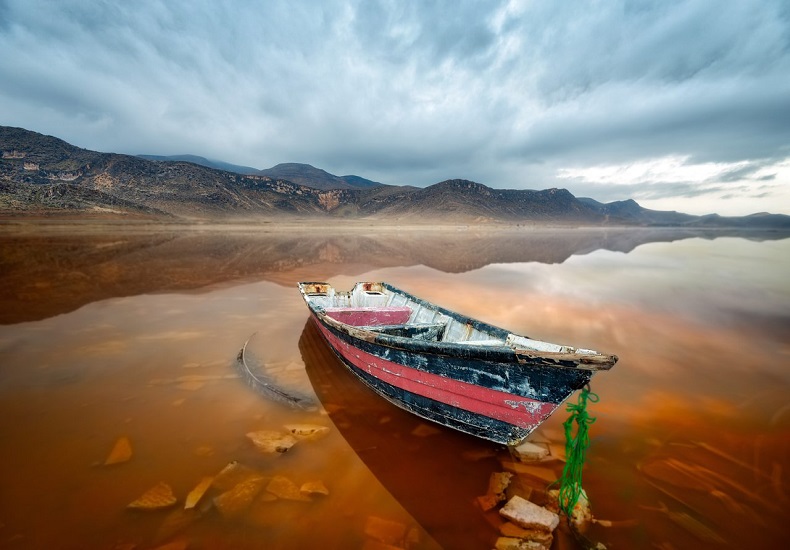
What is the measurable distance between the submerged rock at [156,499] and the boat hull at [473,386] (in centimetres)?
313

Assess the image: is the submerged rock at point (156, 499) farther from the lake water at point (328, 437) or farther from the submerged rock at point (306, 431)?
the submerged rock at point (306, 431)

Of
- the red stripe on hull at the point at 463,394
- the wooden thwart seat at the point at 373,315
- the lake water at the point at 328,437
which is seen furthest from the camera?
the wooden thwart seat at the point at 373,315

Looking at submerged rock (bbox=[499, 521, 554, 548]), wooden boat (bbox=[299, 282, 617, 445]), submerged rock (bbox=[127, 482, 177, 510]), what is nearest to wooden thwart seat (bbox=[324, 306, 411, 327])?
wooden boat (bbox=[299, 282, 617, 445])

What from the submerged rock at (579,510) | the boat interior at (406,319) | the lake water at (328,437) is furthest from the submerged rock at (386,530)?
the boat interior at (406,319)

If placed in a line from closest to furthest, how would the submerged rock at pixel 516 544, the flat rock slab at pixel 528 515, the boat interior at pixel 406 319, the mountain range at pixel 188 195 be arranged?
the submerged rock at pixel 516 544 < the flat rock slab at pixel 528 515 < the boat interior at pixel 406 319 < the mountain range at pixel 188 195

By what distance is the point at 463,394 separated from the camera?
→ 4707 mm

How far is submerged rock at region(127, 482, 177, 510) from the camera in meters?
3.77

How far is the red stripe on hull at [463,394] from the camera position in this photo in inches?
168

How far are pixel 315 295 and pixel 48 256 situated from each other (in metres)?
22.2

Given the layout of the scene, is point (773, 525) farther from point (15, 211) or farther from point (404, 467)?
point (15, 211)

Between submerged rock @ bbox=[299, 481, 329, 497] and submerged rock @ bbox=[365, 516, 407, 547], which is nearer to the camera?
submerged rock @ bbox=[365, 516, 407, 547]

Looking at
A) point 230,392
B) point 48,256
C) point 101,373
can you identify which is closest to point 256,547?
point 230,392

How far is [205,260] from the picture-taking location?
22.5 metres

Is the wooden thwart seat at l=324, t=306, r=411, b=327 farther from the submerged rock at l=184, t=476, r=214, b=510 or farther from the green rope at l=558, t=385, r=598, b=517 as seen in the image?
the green rope at l=558, t=385, r=598, b=517
